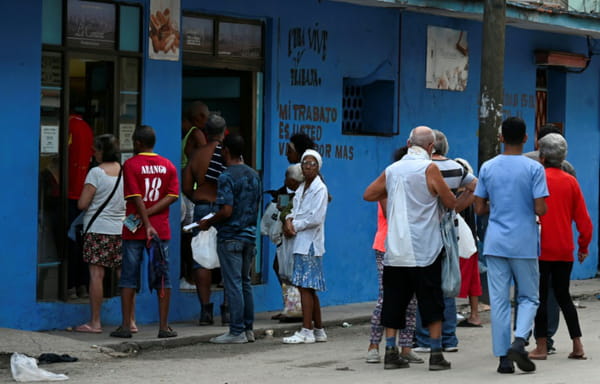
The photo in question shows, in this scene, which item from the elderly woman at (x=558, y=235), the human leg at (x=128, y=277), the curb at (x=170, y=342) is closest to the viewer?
the elderly woman at (x=558, y=235)

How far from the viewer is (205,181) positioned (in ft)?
40.7

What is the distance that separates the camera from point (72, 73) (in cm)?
1227

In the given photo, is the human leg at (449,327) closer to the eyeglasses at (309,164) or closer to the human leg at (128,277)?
the eyeglasses at (309,164)

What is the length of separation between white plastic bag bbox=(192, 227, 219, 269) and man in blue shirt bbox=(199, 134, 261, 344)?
695 millimetres

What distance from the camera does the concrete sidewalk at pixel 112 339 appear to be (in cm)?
1068

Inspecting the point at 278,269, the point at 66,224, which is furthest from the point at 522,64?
the point at 66,224

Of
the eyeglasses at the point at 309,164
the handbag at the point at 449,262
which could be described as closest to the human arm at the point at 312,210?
the eyeglasses at the point at 309,164

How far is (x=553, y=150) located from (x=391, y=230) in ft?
5.42

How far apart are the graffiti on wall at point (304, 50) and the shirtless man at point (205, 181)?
2.19m

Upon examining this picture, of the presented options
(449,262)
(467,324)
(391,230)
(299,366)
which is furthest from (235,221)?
(467,324)

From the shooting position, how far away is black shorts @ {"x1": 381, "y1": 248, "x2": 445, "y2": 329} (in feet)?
31.6

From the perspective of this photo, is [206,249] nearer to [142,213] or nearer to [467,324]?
[142,213]

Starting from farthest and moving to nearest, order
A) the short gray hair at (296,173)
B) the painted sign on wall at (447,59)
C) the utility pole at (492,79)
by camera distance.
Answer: the painted sign on wall at (447,59)
the utility pole at (492,79)
the short gray hair at (296,173)

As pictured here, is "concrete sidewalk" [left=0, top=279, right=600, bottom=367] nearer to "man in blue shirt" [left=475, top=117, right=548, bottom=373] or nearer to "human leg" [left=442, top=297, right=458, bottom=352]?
"human leg" [left=442, top=297, right=458, bottom=352]
